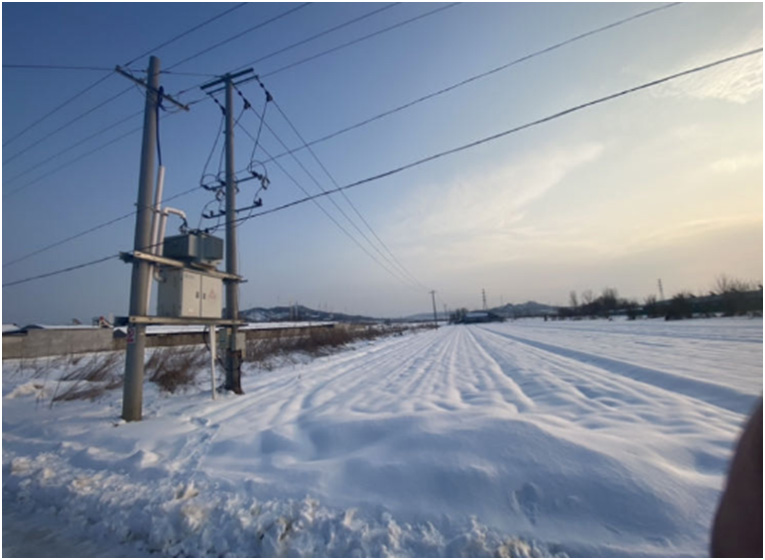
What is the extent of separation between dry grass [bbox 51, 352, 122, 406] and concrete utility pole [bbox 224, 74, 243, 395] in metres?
3.48

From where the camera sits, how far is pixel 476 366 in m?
10.6

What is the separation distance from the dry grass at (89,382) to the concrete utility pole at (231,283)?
137 inches

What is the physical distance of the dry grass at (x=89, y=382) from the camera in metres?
8.16

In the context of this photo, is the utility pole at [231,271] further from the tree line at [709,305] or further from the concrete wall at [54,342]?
the tree line at [709,305]

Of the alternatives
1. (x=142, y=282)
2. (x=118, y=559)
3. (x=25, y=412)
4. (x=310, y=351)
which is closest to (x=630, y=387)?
(x=118, y=559)

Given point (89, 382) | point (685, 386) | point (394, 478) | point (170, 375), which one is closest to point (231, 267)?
point (170, 375)

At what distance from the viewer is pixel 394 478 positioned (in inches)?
125

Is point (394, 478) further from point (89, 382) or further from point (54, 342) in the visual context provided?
point (54, 342)

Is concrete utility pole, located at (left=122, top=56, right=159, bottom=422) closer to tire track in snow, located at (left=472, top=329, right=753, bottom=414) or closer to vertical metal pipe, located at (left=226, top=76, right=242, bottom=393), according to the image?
vertical metal pipe, located at (left=226, top=76, right=242, bottom=393)

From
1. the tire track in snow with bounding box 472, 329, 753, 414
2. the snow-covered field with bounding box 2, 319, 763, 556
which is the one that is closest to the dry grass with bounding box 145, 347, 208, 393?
the snow-covered field with bounding box 2, 319, 763, 556

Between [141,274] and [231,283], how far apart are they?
2.21 m

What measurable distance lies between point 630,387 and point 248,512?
6.50 metres

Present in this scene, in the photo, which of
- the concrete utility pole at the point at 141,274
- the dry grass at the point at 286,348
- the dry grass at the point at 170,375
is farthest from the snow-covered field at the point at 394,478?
the dry grass at the point at 286,348

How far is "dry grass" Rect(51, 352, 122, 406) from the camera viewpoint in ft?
26.8
